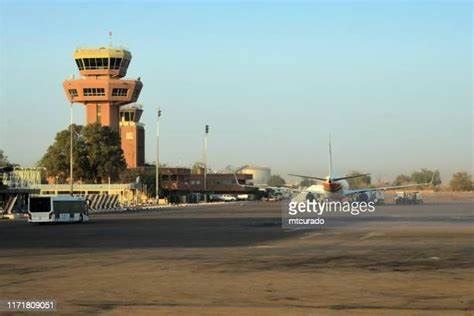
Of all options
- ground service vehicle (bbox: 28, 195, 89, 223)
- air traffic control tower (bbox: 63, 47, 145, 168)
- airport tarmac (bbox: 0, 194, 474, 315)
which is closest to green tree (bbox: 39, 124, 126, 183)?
air traffic control tower (bbox: 63, 47, 145, 168)

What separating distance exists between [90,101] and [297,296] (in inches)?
5319

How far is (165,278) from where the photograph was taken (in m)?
17.4

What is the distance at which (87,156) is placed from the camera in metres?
111

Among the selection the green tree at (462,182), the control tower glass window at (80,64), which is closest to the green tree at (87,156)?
the control tower glass window at (80,64)

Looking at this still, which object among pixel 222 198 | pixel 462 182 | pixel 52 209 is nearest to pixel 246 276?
pixel 52 209

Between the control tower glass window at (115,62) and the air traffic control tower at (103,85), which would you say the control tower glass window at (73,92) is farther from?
the control tower glass window at (115,62)

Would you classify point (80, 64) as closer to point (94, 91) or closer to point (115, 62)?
point (94, 91)

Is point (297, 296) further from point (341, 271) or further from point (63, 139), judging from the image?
point (63, 139)

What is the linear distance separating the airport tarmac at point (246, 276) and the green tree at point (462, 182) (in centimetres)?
16890

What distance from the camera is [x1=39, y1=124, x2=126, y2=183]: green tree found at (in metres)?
109

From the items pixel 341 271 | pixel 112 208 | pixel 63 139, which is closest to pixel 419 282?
pixel 341 271

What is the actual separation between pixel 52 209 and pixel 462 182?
522 ft

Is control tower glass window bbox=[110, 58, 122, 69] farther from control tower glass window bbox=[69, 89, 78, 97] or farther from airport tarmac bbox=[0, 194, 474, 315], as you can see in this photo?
airport tarmac bbox=[0, 194, 474, 315]

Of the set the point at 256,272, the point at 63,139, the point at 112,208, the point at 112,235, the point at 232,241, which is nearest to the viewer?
the point at 256,272
